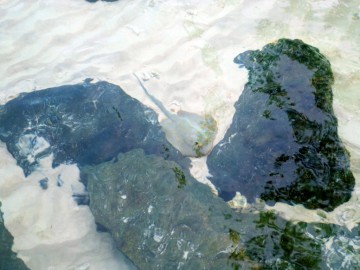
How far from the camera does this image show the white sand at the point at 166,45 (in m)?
5.25

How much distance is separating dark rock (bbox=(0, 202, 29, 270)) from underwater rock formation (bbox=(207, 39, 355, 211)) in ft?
8.76

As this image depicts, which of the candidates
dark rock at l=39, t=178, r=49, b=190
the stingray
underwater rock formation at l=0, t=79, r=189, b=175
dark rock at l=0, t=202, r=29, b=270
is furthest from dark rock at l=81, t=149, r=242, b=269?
dark rock at l=0, t=202, r=29, b=270

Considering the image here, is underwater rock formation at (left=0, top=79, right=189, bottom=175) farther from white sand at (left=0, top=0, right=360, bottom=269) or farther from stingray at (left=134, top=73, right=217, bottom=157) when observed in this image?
white sand at (left=0, top=0, right=360, bottom=269)

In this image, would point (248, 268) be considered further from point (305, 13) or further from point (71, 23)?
point (71, 23)

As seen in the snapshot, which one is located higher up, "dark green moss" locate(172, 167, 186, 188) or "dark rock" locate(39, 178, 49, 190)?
"dark green moss" locate(172, 167, 186, 188)

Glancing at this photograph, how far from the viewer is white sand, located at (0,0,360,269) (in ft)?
17.2

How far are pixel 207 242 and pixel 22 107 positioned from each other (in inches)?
145

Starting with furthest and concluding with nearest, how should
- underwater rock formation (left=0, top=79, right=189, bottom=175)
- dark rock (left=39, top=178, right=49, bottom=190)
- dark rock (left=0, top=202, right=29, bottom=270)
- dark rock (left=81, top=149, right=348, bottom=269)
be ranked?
underwater rock formation (left=0, top=79, right=189, bottom=175) → dark rock (left=39, top=178, right=49, bottom=190) → dark rock (left=0, top=202, right=29, bottom=270) → dark rock (left=81, top=149, right=348, bottom=269)

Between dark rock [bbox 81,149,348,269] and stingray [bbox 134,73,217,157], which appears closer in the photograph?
dark rock [bbox 81,149,348,269]

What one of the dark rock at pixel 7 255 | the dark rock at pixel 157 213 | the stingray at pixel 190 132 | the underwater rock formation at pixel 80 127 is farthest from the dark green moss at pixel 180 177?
the dark rock at pixel 7 255

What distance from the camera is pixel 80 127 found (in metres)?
4.92

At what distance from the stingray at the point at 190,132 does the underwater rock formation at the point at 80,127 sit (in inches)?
5.4

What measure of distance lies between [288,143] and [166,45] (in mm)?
3377

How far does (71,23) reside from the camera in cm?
678
